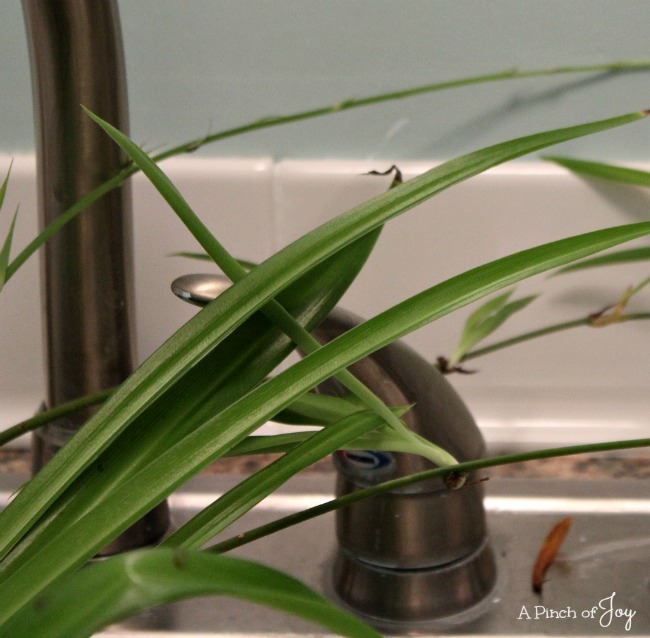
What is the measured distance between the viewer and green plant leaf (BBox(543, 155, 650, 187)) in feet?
1.66

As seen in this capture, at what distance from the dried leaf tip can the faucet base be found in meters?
0.03

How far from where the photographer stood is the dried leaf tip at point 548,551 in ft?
1.40

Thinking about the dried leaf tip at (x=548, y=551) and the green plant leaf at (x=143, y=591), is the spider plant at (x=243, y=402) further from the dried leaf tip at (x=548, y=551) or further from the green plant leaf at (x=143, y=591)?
the dried leaf tip at (x=548, y=551)

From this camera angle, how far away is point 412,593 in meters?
0.40

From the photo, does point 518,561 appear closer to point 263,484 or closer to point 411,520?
point 411,520

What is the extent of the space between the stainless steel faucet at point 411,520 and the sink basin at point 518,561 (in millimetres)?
10

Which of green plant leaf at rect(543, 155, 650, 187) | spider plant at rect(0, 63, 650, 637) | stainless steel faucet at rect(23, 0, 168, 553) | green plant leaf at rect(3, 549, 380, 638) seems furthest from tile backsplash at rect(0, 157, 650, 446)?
green plant leaf at rect(3, 549, 380, 638)

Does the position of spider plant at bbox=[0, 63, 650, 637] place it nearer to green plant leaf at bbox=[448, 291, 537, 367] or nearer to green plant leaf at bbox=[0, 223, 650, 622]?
green plant leaf at bbox=[0, 223, 650, 622]

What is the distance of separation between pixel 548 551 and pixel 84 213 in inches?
11.5

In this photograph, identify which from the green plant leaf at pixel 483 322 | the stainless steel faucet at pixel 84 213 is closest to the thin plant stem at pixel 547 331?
the green plant leaf at pixel 483 322

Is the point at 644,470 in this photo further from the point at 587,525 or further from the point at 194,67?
the point at 194,67

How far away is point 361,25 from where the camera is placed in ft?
1.69

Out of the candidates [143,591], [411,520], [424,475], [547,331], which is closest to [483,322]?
[547,331]

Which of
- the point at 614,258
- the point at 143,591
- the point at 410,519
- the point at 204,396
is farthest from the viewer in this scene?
the point at 614,258
